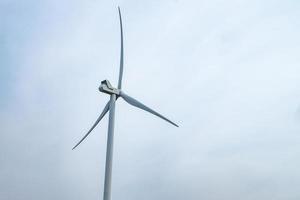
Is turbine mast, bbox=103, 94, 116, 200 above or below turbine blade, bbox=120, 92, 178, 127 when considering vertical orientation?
below

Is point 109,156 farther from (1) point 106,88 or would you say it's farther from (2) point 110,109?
(1) point 106,88

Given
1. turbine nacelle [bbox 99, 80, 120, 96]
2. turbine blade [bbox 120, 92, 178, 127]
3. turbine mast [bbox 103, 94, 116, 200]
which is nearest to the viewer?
turbine mast [bbox 103, 94, 116, 200]

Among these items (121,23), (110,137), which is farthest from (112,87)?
(121,23)

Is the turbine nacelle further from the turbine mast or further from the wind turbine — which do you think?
the turbine mast

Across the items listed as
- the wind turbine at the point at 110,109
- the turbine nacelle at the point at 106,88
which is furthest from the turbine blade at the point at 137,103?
the turbine nacelle at the point at 106,88

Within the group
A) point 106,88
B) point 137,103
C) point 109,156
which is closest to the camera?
point 109,156

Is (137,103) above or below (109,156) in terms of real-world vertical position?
above

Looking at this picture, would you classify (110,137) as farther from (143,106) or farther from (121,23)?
(121,23)

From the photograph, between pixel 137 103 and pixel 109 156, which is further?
pixel 137 103

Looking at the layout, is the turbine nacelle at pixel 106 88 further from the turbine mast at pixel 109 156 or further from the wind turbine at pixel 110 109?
the turbine mast at pixel 109 156

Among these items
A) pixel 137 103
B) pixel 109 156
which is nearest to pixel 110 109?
pixel 137 103

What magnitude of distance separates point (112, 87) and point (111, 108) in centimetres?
280

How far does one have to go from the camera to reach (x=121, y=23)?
50.3 metres

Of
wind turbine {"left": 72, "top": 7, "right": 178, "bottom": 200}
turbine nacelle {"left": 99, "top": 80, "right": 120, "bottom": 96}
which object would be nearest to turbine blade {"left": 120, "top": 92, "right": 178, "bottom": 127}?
wind turbine {"left": 72, "top": 7, "right": 178, "bottom": 200}
